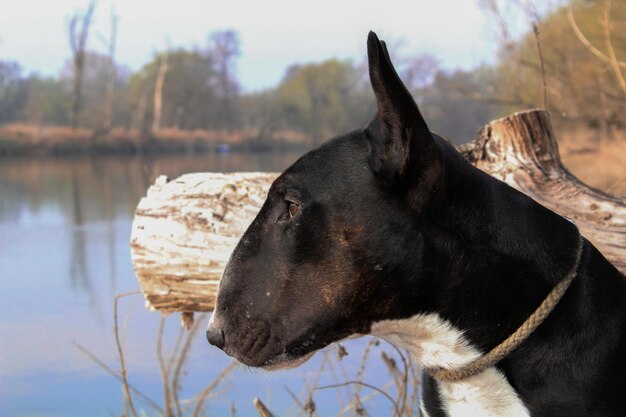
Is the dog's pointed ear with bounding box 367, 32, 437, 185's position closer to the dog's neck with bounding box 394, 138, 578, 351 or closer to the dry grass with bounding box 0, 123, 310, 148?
the dog's neck with bounding box 394, 138, 578, 351

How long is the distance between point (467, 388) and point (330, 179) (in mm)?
797

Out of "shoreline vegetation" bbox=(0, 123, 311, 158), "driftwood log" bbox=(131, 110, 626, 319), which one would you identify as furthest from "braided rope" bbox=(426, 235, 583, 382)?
"shoreline vegetation" bbox=(0, 123, 311, 158)

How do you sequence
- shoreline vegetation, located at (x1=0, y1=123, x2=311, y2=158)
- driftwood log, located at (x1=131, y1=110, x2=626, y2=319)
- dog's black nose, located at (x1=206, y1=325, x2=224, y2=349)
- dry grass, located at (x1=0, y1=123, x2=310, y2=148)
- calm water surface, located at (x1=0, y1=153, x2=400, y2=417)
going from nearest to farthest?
dog's black nose, located at (x1=206, y1=325, x2=224, y2=349)
driftwood log, located at (x1=131, y1=110, x2=626, y2=319)
calm water surface, located at (x1=0, y1=153, x2=400, y2=417)
shoreline vegetation, located at (x1=0, y1=123, x2=311, y2=158)
dry grass, located at (x1=0, y1=123, x2=310, y2=148)

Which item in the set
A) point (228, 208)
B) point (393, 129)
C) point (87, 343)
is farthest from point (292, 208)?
point (87, 343)

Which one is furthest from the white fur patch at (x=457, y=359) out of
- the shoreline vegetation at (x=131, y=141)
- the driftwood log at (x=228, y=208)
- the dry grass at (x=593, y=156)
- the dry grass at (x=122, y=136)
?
the dry grass at (x=122, y=136)

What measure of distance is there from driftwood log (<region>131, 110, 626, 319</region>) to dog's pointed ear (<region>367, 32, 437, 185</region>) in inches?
71.9

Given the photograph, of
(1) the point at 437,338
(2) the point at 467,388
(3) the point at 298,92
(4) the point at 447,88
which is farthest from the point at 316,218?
(3) the point at 298,92

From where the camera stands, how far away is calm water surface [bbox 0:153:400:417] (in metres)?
6.19

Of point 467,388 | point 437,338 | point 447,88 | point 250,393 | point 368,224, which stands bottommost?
point 250,393

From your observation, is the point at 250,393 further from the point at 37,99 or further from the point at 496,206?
the point at 37,99

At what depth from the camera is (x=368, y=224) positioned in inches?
96.1

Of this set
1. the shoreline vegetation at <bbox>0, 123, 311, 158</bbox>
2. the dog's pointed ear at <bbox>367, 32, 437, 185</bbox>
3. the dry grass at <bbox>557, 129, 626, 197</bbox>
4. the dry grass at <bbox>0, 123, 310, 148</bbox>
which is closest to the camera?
the dog's pointed ear at <bbox>367, 32, 437, 185</bbox>

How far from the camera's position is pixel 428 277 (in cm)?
246

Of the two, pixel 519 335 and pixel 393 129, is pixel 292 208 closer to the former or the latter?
pixel 393 129
